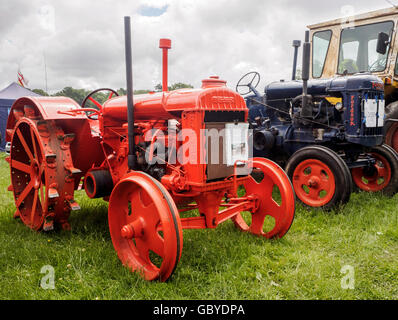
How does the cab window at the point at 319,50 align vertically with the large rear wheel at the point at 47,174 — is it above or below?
above

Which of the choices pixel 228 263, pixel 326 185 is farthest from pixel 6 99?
pixel 228 263

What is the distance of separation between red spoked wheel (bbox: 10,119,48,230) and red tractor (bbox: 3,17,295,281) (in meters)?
0.01

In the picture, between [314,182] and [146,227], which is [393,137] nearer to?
[314,182]

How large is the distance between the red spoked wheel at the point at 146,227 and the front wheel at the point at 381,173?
11.2 ft

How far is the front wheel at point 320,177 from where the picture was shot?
12.4 ft

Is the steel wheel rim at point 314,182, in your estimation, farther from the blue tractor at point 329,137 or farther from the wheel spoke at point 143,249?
the wheel spoke at point 143,249

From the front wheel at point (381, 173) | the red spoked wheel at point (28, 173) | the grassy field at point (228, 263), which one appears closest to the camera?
the grassy field at point (228, 263)

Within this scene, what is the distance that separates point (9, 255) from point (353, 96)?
13.3 feet

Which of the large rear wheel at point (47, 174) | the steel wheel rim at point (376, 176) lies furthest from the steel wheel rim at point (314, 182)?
the large rear wheel at point (47, 174)

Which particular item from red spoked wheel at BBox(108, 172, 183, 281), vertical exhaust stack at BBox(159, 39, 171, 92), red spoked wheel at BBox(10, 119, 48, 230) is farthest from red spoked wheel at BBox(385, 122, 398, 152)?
red spoked wheel at BBox(10, 119, 48, 230)

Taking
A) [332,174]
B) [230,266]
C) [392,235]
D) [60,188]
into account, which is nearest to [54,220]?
[60,188]

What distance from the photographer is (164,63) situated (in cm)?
272

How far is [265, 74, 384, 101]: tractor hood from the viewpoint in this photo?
4242 millimetres
